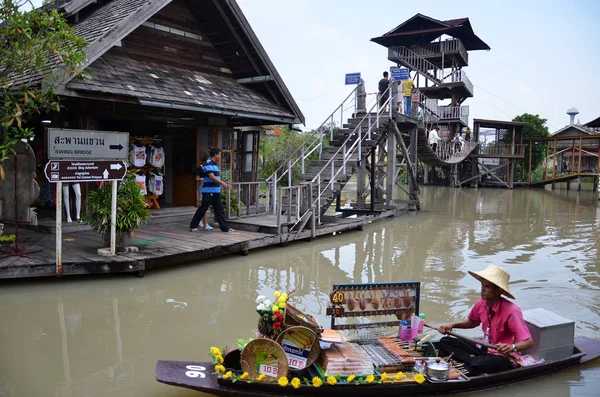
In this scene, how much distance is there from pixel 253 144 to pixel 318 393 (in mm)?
11784

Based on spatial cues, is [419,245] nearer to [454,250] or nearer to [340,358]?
[454,250]

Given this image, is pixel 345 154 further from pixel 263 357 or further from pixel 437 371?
pixel 263 357

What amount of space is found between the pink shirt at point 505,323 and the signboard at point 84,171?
5802mm

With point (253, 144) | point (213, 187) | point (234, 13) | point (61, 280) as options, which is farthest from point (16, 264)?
point (253, 144)

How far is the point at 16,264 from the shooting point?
7.56 metres

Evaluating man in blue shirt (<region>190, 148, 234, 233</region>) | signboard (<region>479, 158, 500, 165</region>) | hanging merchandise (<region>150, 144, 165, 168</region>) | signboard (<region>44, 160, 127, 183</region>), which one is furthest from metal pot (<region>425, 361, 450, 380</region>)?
signboard (<region>479, 158, 500, 165</region>)

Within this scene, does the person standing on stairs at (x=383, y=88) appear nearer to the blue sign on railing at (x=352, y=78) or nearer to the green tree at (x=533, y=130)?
the blue sign on railing at (x=352, y=78)

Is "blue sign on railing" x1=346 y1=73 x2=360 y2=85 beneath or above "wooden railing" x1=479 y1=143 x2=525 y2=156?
above

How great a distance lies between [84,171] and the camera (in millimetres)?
7906

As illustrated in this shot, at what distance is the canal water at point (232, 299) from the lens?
5.12 meters

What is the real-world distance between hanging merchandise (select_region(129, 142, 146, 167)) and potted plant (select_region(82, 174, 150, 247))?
3361mm

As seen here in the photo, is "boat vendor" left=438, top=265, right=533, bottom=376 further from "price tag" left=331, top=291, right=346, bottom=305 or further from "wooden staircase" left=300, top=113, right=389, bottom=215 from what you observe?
"wooden staircase" left=300, top=113, right=389, bottom=215

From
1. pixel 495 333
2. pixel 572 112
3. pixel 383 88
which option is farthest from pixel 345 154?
pixel 572 112

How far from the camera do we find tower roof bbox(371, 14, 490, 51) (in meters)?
Result: 35.2
